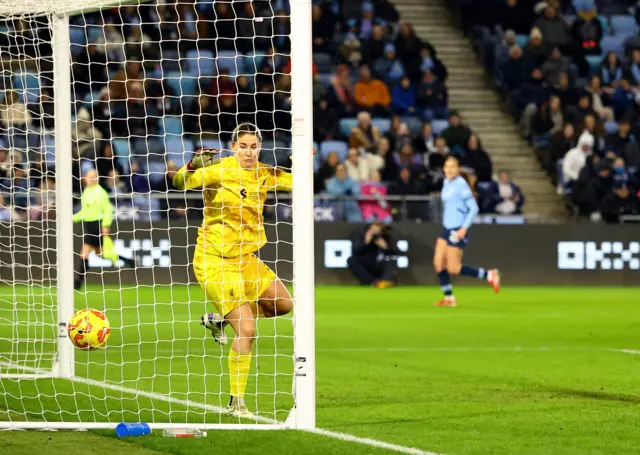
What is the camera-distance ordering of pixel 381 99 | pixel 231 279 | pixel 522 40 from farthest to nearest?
pixel 522 40 → pixel 381 99 → pixel 231 279

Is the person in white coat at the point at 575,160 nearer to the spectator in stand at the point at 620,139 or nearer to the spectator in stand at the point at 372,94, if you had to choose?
the spectator in stand at the point at 620,139

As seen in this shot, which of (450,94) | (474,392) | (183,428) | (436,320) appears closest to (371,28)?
(450,94)

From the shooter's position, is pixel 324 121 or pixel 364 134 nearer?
pixel 324 121

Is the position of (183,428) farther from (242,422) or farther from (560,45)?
(560,45)

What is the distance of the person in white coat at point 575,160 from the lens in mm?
22625

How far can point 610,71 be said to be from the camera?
81.8 feet

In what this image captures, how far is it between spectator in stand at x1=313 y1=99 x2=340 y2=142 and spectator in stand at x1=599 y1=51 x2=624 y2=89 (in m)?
6.10

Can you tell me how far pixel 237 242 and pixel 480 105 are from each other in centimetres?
1803

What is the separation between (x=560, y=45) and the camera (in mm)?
25547

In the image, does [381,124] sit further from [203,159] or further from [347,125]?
[203,159]

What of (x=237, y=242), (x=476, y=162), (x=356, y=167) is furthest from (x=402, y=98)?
(x=237, y=242)

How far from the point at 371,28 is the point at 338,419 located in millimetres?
17449

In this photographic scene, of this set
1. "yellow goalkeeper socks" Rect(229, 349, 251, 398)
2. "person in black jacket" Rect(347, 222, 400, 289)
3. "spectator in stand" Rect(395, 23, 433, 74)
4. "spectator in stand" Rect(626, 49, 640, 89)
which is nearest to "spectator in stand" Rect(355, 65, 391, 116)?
"spectator in stand" Rect(395, 23, 433, 74)

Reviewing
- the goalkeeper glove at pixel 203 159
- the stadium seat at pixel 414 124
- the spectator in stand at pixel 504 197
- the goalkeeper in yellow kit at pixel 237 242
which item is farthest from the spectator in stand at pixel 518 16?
the goalkeeper glove at pixel 203 159
